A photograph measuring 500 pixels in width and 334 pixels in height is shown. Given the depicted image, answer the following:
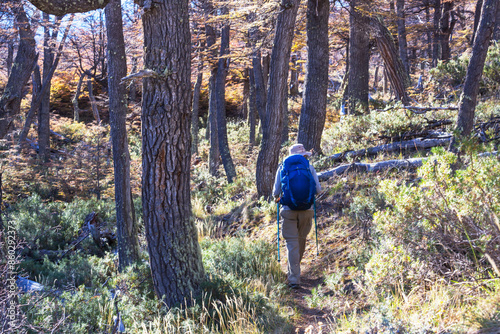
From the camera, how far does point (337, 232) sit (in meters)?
6.73

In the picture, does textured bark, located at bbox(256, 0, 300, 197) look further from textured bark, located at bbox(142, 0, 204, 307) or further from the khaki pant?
textured bark, located at bbox(142, 0, 204, 307)

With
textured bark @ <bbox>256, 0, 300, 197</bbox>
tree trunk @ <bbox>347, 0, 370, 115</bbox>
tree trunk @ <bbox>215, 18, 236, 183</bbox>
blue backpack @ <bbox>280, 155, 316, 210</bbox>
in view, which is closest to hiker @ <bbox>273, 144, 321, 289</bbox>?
blue backpack @ <bbox>280, 155, 316, 210</bbox>

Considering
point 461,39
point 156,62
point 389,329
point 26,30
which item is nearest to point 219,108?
point 26,30

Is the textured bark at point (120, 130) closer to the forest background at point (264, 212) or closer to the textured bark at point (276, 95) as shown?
the forest background at point (264, 212)

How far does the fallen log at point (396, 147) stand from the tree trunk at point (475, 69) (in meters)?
1.81

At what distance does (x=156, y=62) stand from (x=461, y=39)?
2467cm

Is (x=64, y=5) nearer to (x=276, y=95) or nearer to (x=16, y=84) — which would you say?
(x=276, y=95)

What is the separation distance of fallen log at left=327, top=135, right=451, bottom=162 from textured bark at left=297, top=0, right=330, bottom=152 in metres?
0.70

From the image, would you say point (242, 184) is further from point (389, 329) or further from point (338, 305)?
point (389, 329)

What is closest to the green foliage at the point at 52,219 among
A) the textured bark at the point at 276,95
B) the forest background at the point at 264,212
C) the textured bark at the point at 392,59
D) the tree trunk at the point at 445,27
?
the forest background at the point at 264,212

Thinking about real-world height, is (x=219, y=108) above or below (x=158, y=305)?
above

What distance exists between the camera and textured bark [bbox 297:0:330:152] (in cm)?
895

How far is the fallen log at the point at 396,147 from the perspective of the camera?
319 inches

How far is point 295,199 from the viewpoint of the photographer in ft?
17.6
